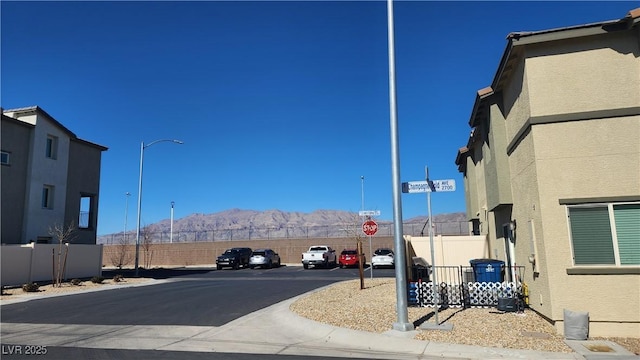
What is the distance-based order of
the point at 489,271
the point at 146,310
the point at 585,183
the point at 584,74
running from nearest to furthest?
the point at 585,183 → the point at 584,74 → the point at 489,271 → the point at 146,310

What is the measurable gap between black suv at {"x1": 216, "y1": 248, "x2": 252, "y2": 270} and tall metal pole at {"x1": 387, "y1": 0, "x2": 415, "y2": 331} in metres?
30.1

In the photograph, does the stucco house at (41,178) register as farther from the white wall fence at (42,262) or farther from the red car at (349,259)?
the red car at (349,259)

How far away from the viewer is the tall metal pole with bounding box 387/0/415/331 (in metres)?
9.95

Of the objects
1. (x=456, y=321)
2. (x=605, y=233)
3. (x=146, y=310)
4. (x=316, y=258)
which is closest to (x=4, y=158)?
(x=146, y=310)

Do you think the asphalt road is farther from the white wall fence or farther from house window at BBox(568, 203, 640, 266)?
the white wall fence

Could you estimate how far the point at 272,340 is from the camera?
956 cm

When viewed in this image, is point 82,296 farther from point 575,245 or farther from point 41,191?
point 575,245

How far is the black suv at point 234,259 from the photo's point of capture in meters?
38.5

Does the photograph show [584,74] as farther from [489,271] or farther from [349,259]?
[349,259]

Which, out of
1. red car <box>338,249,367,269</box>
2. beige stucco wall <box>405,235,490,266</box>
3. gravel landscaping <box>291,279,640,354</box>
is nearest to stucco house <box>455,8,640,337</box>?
gravel landscaping <box>291,279,640,354</box>

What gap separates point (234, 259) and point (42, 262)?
16.3 meters

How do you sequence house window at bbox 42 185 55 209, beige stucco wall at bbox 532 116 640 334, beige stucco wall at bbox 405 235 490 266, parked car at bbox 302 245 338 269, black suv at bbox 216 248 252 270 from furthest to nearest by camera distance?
black suv at bbox 216 248 252 270 → parked car at bbox 302 245 338 269 → house window at bbox 42 185 55 209 → beige stucco wall at bbox 405 235 490 266 → beige stucco wall at bbox 532 116 640 334

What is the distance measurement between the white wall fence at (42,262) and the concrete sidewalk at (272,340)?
522 inches

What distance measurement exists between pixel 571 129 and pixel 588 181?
4.02 feet
